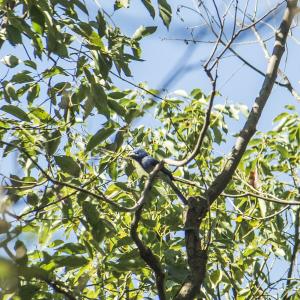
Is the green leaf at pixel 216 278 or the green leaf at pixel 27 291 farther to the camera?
the green leaf at pixel 216 278

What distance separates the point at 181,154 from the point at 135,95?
1.94 ft

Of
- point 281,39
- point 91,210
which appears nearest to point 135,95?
point 281,39

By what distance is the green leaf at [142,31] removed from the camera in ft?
8.55

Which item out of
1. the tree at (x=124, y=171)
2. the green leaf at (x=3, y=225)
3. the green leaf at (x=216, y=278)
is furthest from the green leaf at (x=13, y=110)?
the green leaf at (x=3, y=225)

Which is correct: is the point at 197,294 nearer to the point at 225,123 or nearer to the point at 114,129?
the point at 114,129

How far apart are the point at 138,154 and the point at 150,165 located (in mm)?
84

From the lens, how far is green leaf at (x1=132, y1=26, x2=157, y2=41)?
8.55 feet

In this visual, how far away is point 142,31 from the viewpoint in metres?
2.63

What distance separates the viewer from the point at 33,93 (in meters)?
2.80

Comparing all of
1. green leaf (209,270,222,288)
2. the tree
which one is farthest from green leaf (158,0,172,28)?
green leaf (209,270,222,288)

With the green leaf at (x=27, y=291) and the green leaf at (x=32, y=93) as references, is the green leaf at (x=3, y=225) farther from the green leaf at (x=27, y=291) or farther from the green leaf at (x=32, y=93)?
the green leaf at (x=32, y=93)

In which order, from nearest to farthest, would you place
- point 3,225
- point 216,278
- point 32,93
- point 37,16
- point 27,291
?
point 3,225 < point 27,291 < point 37,16 < point 32,93 < point 216,278

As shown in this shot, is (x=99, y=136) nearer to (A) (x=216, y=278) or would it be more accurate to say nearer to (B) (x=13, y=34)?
(B) (x=13, y=34)

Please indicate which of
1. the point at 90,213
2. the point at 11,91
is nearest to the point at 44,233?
the point at 90,213
